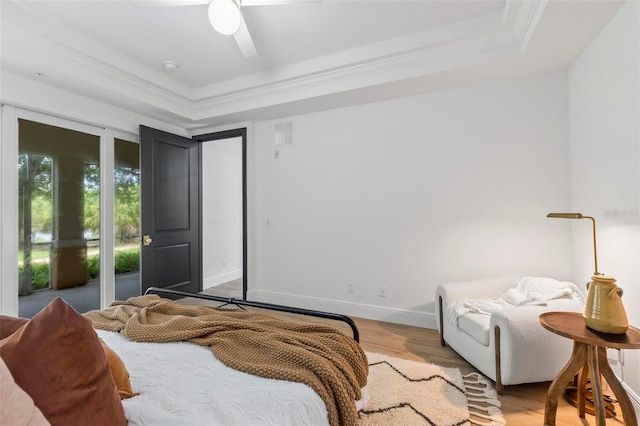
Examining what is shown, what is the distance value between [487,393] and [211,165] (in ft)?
15.9

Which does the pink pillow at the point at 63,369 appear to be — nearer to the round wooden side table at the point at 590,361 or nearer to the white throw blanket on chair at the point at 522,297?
the round wooden side table at the point at 590,361

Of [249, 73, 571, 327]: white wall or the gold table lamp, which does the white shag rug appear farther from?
[249, 73, 571, 327]: white wall

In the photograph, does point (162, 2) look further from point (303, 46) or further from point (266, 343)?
point (266, 343)

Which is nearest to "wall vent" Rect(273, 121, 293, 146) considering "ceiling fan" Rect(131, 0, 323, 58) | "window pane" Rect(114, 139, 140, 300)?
"window pane" Rect(114, 139, 140, 300)

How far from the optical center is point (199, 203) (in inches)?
182

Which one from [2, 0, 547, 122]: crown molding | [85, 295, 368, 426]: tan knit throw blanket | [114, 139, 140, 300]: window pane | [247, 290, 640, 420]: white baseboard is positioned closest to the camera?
[85, 295, 368, 426]: tan knit throw blanket

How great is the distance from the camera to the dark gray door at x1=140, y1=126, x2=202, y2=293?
3766 millimetres

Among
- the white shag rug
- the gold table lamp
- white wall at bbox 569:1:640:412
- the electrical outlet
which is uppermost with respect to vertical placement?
white wall at bbox 569:1:640:412

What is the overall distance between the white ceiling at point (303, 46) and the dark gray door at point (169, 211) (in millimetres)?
640

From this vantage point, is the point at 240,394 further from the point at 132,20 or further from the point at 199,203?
the point at 199,203

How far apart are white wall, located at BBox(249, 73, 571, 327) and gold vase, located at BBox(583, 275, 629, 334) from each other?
1301mm

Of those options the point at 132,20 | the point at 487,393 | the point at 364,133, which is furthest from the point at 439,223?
the point at 132,20

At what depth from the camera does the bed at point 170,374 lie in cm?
81

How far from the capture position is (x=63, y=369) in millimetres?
826
